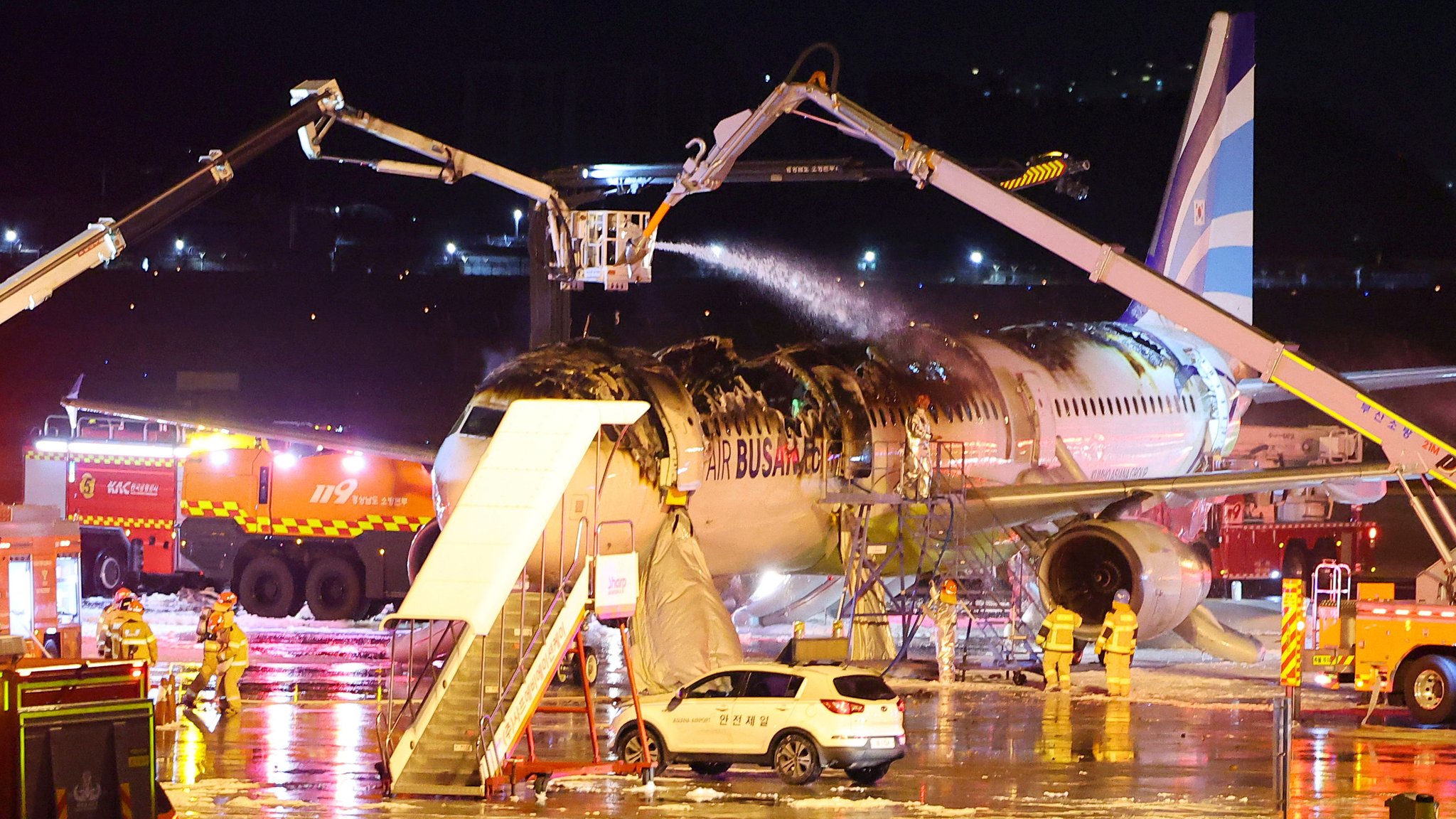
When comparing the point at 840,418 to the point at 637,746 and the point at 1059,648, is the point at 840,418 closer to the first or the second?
the point at 1059,648

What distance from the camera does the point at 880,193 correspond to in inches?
2970

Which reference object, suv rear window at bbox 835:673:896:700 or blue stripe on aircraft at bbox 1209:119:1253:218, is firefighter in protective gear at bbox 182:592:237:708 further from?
blue stripe on aircraft at bbox 1209:119:1253:218

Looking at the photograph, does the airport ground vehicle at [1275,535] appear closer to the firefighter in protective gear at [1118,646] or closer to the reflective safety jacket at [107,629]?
the firefighter in protective gear at [1118,646]

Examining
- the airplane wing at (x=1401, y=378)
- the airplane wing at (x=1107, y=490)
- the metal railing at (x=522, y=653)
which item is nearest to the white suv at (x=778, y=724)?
the metal railing at (x=522, y=653)

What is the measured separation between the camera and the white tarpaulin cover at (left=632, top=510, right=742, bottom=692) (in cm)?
→ 2125

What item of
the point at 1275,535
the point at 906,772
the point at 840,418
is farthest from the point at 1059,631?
the point at 1275,535

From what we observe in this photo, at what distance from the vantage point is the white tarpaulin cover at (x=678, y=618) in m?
21.2

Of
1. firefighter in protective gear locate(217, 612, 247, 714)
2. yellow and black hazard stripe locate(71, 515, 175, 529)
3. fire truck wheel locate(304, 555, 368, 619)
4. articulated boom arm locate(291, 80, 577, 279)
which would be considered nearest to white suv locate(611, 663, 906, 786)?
firefighter in protective gear locate(217, 612, 247, 714)

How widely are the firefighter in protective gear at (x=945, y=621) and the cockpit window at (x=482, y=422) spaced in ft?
23.7

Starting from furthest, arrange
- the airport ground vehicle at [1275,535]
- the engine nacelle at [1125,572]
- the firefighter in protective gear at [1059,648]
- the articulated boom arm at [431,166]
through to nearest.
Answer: the airport ground vehicle at [1275,535], the engine nacelle at [1125,572], the firefighter in protective gear at [1059,648], the articulated boom arm at [431,166]

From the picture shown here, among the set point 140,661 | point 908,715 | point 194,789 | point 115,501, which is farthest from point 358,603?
point 140,661

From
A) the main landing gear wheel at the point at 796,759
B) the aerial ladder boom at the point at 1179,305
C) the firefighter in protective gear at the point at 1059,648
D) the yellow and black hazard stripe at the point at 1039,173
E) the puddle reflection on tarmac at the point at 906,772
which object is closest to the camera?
the puddle reflection on tarmac at the point at 906,772

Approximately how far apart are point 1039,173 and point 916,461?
6.51 m

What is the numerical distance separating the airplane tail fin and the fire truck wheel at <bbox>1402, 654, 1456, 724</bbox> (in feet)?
42.5
